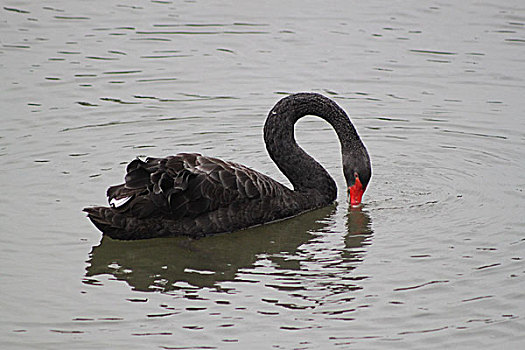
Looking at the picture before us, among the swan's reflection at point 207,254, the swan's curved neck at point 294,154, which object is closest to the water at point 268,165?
the swan's reflection at point 207,254

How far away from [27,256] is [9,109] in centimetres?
368

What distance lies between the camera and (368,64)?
12188mm

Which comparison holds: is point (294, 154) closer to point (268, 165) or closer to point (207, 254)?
point (268, 165)

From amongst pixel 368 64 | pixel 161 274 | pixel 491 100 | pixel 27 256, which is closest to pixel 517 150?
pixel 491 100

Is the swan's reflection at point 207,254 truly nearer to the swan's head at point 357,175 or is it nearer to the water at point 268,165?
the water at point 268,165

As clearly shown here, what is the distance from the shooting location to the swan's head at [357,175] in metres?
8.07

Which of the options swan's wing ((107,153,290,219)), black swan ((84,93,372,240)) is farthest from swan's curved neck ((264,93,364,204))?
swan's wing ((107,153,290,219))

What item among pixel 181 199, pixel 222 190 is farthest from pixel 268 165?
pixel 181 199

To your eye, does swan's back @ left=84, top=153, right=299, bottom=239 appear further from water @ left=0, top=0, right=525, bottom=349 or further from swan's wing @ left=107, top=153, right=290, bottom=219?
water @ left=0, top=0, right=525, bottom=349

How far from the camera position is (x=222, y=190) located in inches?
303

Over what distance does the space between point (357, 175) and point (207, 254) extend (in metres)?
1.50

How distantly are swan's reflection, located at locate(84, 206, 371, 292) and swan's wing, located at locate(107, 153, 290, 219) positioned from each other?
0.91 feet

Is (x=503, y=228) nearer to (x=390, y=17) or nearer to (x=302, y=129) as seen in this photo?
(x=302, y=129)

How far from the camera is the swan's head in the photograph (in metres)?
8.07
